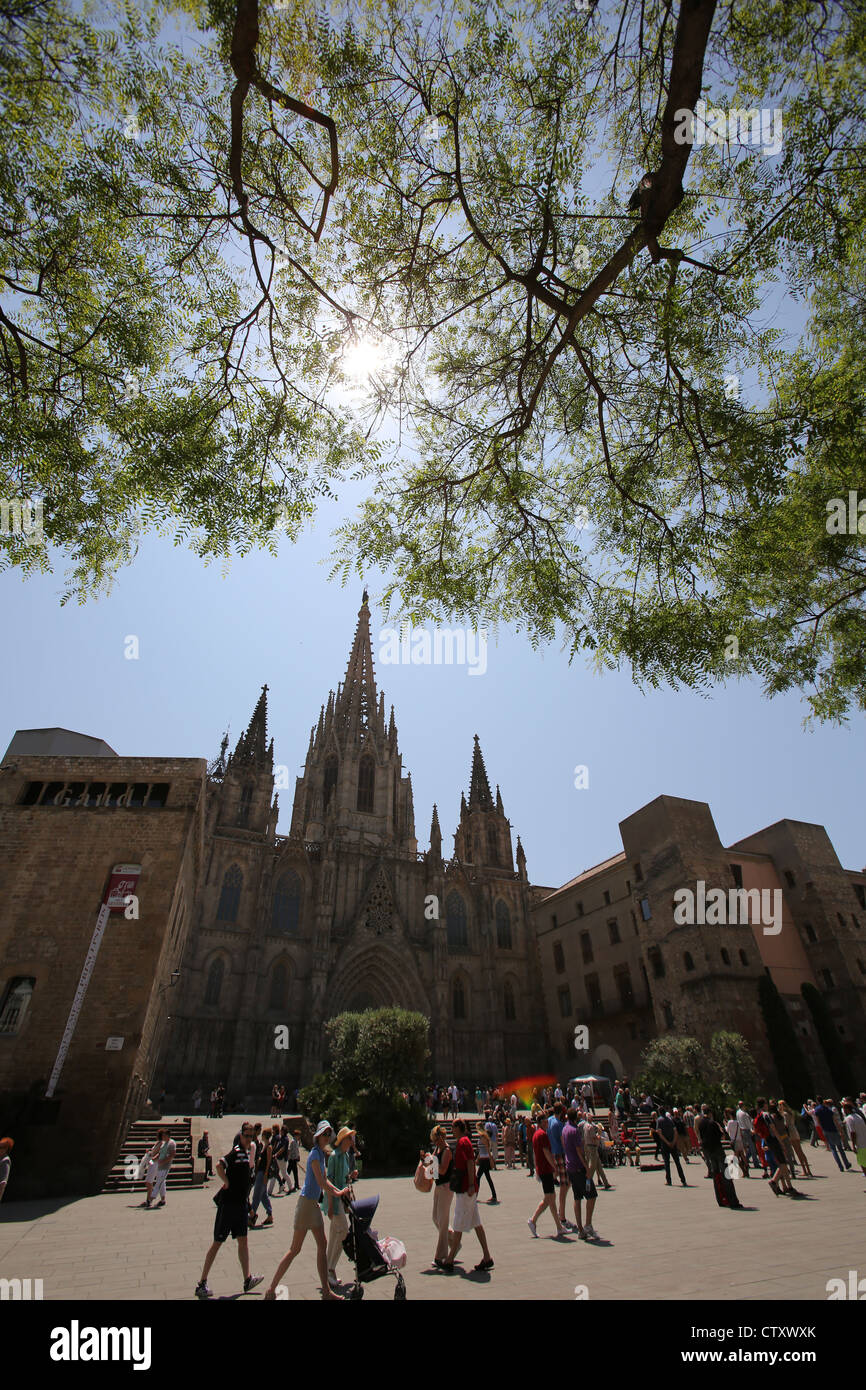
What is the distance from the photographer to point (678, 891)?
25.8m

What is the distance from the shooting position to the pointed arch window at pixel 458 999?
3744cm

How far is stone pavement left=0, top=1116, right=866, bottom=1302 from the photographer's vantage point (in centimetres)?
527

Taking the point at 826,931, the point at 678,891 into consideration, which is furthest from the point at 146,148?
the point at 826,931

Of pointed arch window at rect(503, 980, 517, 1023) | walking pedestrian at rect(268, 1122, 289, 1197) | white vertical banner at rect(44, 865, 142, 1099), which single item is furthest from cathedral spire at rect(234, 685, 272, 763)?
walking pedestrian at rect(268, 1122, 289, 1197)

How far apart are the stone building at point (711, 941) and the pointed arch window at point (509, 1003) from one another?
523 centimetres

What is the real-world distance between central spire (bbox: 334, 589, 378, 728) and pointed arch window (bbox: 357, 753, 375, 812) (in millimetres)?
3121

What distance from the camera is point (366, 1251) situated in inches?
211

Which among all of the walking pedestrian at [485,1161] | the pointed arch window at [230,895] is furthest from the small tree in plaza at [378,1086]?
the pointed arch window at [230,895]

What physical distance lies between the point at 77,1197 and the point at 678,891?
22.0 m

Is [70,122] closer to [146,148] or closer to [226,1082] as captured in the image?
[146,148]

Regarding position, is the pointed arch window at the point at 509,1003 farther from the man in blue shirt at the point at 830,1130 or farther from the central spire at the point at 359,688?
the man in blue shirt at the point at 830,1130

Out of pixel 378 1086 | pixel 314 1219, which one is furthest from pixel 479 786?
pixel 314 1219

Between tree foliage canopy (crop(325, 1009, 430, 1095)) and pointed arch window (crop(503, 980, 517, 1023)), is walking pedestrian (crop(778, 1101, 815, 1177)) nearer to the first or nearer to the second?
tree foliage canopy (crop(325, 1009, 430, 1095))

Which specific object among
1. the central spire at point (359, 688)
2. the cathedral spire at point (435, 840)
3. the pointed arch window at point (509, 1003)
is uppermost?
the central spire at point (359, 688)
